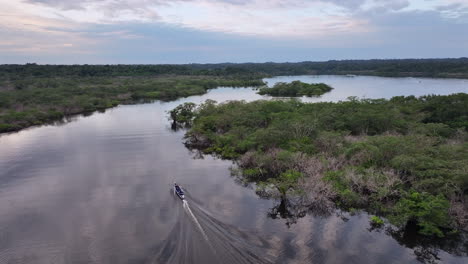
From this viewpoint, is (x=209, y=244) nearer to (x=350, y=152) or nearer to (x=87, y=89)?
(x=350, y=152)

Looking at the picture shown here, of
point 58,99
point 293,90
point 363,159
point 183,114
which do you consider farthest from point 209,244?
point 293,90

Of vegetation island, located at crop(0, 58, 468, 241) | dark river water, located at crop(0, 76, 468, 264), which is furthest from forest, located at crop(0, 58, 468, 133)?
dark river water, located at crop(0, 76, 468, 264)

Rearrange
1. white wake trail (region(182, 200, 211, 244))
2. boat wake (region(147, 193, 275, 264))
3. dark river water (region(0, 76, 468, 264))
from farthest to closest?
white wake trail (region(182, 200, 211, 244)) < dark river water (region(0, 76, 468, 264)) < boat wake (region(147, 193, 275, 264))

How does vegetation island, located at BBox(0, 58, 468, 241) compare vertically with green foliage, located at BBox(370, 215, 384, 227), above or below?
above

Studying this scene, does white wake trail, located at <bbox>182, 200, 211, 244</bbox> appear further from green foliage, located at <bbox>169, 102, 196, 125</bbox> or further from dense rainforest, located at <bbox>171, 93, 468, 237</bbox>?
green foliage, located at <bbox>169, 102, 196, 125</bbox>

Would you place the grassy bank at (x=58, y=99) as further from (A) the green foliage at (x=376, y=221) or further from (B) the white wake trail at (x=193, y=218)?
(A) the green foliage at (x=376, y=221)
